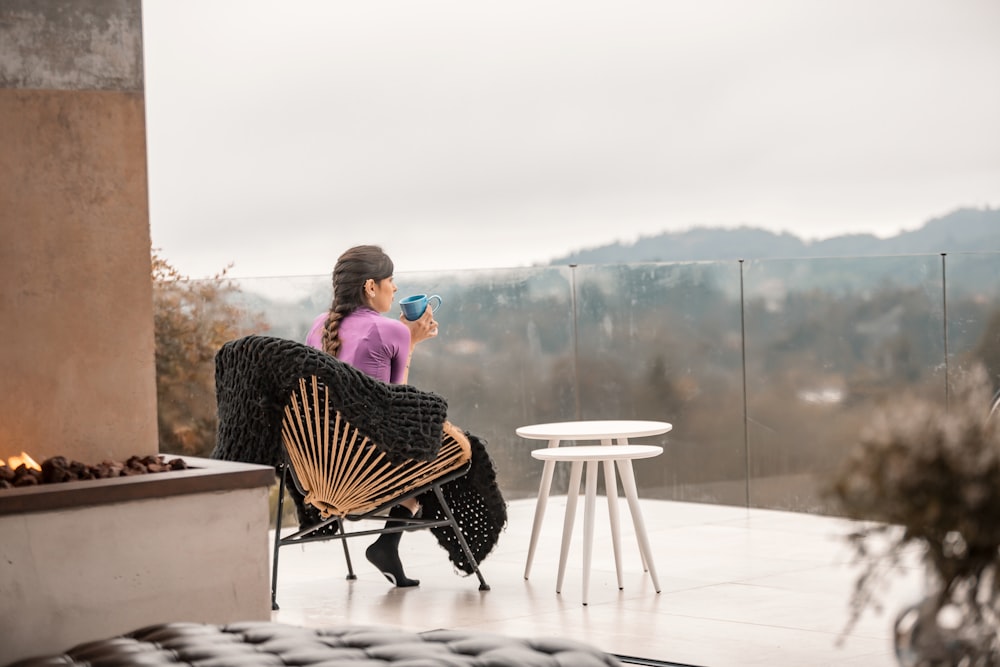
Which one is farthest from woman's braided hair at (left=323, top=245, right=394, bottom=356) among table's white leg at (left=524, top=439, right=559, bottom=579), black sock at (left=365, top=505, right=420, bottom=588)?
table's white leg at (left=524, top=439, right=559, bottom=579)

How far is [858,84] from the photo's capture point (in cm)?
1291

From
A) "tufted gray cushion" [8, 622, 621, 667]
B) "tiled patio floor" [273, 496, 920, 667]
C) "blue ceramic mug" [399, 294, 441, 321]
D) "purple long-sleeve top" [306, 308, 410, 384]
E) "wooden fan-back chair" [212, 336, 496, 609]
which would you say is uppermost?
"blue ceramic mug" [399, 294, 441, 321]

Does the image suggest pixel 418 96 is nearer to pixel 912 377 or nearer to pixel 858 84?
pixel 858 84

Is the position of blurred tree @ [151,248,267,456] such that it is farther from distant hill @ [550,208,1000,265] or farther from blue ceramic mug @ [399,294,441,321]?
distant hill @ [550,208,1000,265]

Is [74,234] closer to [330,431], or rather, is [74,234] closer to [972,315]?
[330,431]

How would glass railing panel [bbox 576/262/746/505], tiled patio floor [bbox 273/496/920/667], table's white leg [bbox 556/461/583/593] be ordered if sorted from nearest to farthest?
tiled patio floor [bbox 273/496/920/667]
table's white leg [bbox 556/461/583/593]
glass railing panel [bbox 576/262/746/505]

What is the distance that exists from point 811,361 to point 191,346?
10.6 feet

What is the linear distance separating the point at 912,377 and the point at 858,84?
23.6 feet

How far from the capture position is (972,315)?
6098 millimetres

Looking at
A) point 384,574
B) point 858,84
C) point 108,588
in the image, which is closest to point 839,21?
point 858,84

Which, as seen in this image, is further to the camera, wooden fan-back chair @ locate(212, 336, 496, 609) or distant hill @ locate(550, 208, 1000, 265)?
distant hill @ locate(550, 208, 1000, 265)

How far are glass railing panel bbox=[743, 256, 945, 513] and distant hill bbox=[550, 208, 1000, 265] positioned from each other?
258 inches

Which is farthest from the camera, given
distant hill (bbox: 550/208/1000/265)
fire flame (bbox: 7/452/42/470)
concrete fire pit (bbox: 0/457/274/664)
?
distant hill (bbox: 550/208/1000/265)

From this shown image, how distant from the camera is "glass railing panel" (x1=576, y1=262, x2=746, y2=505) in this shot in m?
6.80
